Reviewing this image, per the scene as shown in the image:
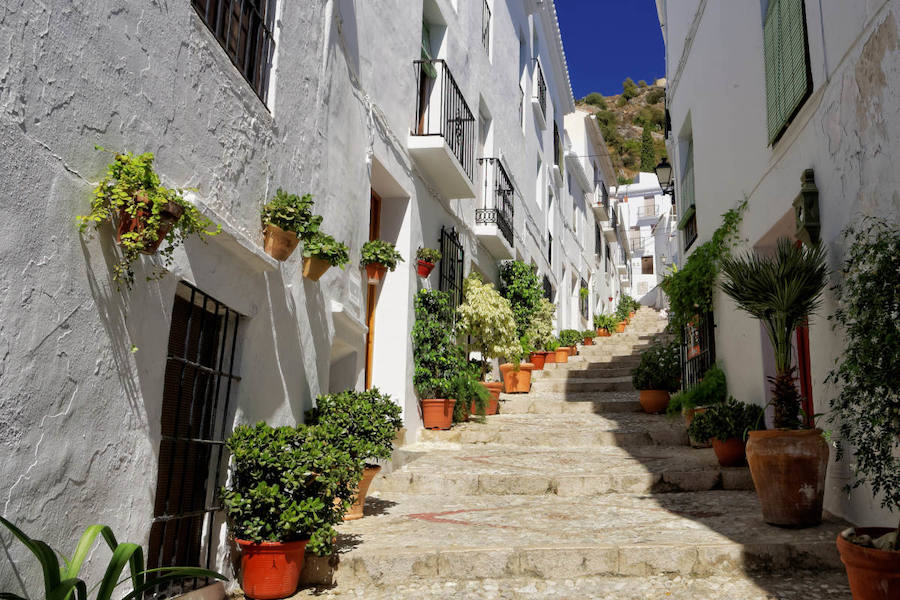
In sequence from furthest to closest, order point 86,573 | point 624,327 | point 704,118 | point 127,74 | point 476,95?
1. point 624,327
2. point 476,95
3. point 704,118
4. point 127,74
5. point 86,573

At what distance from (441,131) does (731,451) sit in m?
4.83

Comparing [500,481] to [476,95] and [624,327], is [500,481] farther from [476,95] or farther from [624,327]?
[624,327]

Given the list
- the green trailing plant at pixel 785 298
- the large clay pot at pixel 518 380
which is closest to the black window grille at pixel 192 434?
the green trailing plant at pixel 785 298

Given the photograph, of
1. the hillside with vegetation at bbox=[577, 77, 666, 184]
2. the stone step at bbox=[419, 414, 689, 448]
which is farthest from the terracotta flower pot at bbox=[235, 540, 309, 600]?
the hillside with vegetation at bbox=[577, 77, 666, 184]

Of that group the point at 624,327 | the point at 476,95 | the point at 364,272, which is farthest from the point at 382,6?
the point at 624,327

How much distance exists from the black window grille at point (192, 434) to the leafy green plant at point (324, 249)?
3.19 ft

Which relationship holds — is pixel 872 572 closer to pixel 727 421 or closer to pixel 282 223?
pixel 727 421

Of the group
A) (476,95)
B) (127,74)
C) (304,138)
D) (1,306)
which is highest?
(476,95)

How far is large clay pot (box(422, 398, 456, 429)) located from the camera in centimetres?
855

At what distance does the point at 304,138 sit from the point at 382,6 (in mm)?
2685

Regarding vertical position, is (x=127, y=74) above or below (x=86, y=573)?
above

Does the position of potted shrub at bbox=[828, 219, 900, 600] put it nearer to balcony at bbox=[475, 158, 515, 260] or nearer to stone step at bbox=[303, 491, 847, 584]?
stone step at bbox=[303, 491, 847, 584]

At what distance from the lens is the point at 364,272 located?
7.21 metres

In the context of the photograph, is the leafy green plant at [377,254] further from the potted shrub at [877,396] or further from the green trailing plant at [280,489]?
the potted shrub at [877,396]
